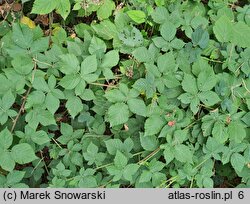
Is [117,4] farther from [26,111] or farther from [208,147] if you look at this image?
[208,147]

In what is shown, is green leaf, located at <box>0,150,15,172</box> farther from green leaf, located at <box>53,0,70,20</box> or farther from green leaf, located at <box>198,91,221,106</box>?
green leaf, located at <box>198,91,221,106</box>

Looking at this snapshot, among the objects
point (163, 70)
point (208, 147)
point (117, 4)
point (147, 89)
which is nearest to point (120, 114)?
point (147, 89)

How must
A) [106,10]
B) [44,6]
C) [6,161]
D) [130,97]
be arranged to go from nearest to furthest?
[6,161]
[130,97]
[44,6]
[106,10]

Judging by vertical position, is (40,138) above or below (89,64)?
below

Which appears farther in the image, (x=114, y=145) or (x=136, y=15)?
(x=136, y=15)

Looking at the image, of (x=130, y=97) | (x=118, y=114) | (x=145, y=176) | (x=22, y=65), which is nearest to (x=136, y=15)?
(x=130, y=97)

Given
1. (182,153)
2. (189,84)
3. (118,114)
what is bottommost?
(182,153)

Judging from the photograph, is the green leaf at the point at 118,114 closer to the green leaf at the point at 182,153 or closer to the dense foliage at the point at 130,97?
the dense foliage at the point at 130,97

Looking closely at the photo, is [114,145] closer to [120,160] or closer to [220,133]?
[120,160]

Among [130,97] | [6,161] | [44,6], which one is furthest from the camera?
[44,6]
